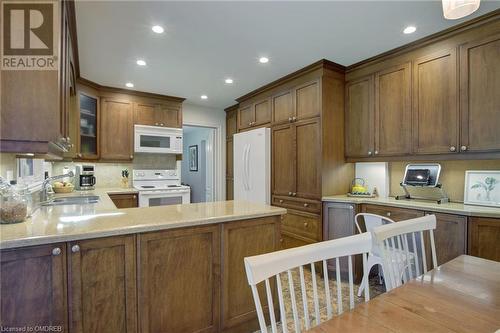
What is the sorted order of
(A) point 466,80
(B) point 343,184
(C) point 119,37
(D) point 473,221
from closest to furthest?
(D) point 473,221 → (A) point 466,80 → (C) point 119,37 → (B) point 343,184

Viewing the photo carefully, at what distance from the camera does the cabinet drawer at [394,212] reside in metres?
2.29

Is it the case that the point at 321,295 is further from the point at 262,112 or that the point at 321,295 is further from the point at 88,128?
the point at 88,128

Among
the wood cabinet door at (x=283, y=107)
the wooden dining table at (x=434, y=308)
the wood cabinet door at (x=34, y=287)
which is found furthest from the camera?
the wood cabinet door at (x=283, y=107)

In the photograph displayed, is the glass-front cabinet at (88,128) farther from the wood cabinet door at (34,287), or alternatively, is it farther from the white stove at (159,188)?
the wood cabinet door at (34,287)

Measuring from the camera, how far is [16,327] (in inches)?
45.3

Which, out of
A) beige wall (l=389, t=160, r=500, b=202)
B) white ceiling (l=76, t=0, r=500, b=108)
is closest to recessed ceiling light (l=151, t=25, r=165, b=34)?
white ceiling (l=76, t=0, r=500, b=108)

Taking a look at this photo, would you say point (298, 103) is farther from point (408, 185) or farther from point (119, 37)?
point (119, 37)

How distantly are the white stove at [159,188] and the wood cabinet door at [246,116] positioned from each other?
1416mm

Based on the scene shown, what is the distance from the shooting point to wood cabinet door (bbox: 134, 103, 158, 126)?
13.4 ft

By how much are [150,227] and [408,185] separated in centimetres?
250

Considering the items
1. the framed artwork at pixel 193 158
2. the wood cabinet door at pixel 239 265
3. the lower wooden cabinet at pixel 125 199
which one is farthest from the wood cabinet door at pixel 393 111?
the framed artwork at pixel 193 158

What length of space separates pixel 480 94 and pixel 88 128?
4567 mm

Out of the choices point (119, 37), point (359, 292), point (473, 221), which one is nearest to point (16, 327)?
point (119, 37)

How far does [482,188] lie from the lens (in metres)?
2.24
